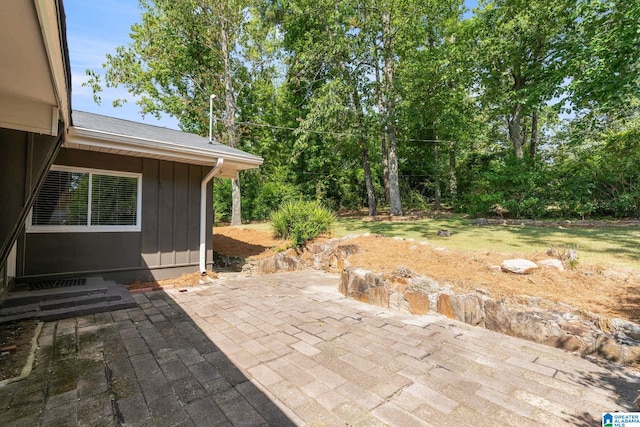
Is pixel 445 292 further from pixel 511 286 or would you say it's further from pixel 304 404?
pixel 304 404

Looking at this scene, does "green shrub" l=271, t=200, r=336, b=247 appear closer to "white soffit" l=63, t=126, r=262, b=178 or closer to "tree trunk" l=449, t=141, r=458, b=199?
"white soffit" l=63, t=126, r=262, b=178

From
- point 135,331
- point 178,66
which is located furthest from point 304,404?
point 178,66

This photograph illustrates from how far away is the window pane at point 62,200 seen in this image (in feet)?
15.1

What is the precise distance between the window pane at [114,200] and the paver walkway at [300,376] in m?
2.14

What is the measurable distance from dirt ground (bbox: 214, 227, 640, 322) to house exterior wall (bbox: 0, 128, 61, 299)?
4192mm

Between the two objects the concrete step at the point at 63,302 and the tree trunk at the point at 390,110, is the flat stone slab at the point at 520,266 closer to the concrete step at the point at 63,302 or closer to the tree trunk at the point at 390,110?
the concrete step at the point at 63,302

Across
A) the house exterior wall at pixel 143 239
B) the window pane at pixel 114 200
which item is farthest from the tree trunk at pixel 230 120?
the window pane at pixel 114 200

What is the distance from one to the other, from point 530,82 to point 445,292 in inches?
483

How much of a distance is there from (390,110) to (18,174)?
1242cm

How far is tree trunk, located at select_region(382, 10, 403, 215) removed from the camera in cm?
1288

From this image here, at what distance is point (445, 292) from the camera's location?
3.77 meters

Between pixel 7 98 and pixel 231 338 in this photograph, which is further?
pixel 231 338

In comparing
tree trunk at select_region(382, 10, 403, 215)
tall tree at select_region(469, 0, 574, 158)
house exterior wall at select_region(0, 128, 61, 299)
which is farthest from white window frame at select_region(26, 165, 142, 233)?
tall tree at select_region(469, 0, 574, 158)

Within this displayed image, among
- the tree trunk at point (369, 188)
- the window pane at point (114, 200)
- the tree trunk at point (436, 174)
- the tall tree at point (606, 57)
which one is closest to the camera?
the window pane at point (114, 200)
